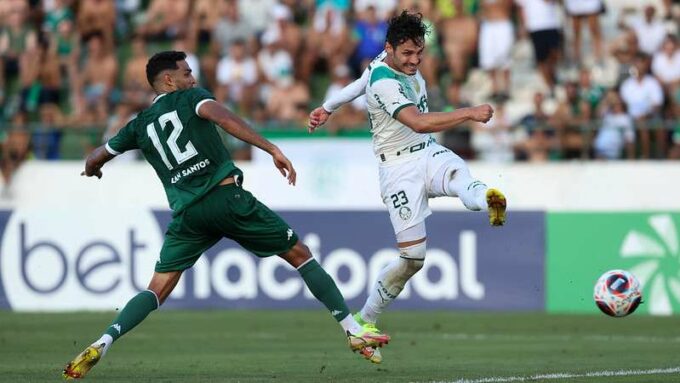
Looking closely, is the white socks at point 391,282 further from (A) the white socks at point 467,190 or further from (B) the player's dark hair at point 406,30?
(B) the player's dark hair at point 406,30

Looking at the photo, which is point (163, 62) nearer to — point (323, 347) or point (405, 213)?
point (405, 213)

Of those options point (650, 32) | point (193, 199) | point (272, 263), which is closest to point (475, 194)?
point (193, 199)

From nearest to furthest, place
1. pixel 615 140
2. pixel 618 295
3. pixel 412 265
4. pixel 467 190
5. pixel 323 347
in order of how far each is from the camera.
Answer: pixel 467 190 < pixel 618 295 < pixel 412 265 < pixel 323 347 < pixel 615 140

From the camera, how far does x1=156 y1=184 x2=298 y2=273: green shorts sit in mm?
10578

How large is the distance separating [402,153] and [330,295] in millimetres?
1710

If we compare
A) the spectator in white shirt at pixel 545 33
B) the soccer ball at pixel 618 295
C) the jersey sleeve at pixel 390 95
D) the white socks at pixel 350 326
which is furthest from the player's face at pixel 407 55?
the spectator in white shirt at pixel 545 33

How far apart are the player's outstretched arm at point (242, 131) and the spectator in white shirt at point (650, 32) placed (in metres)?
12.1

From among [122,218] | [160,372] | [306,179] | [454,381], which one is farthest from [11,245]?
[454,381]

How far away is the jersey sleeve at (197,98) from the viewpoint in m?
10.5

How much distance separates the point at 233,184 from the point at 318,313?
805 centimetres

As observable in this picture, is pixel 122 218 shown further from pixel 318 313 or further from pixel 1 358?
pixel 1 358

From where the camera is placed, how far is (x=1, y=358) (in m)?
12.7

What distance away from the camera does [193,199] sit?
10602 millimetres

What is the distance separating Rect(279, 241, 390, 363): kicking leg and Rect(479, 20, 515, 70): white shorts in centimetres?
1129
